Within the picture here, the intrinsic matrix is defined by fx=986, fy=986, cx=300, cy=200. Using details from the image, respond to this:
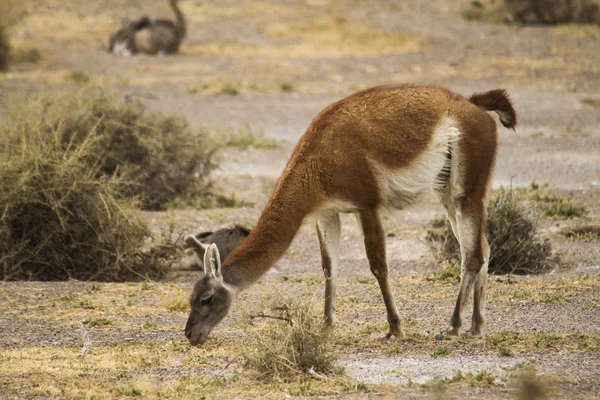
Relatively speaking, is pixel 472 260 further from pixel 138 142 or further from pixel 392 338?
pixel 138 142

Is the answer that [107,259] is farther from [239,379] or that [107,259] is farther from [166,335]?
[239,379]

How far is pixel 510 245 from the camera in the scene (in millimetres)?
10797

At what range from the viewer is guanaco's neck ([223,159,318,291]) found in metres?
7.60

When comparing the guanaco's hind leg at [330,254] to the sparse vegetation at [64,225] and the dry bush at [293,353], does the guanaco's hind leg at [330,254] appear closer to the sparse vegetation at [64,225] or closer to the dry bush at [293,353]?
the dry bush at [293,353]

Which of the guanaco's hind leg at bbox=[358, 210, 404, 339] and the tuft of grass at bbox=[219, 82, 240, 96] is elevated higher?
the guanaco's hind leg at bbox=[358, 210, 404, 339]

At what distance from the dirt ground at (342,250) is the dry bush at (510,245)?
0.35m

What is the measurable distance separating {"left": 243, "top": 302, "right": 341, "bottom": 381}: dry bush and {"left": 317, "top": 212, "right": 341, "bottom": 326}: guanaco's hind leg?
1.08m

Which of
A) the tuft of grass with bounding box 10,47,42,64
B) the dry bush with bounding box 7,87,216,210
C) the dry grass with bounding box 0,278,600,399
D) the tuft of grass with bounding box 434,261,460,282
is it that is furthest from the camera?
the tuft of grass with bounding box 10,47,42,64

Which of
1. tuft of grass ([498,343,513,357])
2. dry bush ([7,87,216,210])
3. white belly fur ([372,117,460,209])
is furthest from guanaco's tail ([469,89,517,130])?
dry bush ([7,87,216,210])

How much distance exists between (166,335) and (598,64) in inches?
784

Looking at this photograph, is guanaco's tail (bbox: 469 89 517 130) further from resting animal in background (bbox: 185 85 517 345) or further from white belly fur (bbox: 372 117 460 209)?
white belly fur (bbox: 372 117 460 209)

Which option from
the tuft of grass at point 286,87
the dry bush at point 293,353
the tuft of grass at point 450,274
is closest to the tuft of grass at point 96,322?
the dry bush at point 293,353

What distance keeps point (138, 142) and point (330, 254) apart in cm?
631

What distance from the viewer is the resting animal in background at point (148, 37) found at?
95.8ft
